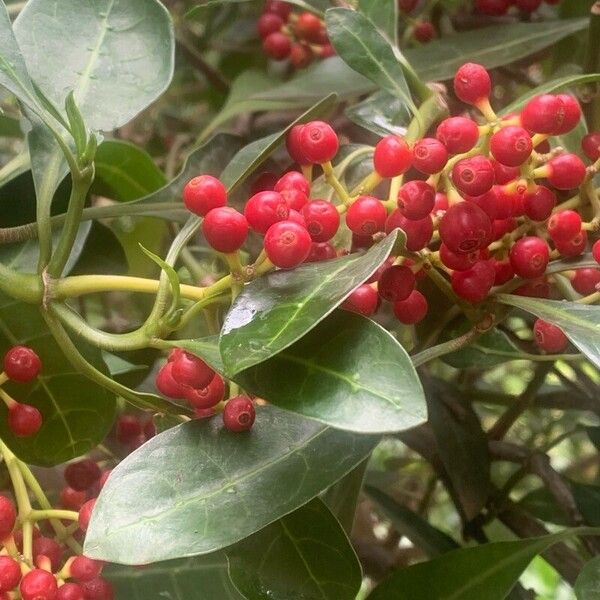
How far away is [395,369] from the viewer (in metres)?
0.41

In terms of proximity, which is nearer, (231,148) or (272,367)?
(272,367)

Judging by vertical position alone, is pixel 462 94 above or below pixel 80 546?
above

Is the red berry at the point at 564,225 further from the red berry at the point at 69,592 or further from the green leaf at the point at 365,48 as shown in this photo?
the red berry at the point at 69,592

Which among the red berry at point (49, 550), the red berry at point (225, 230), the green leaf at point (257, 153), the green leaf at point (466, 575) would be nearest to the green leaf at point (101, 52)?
the green leaf at point (257, 153)

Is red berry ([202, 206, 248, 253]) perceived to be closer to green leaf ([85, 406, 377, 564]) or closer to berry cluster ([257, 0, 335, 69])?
green leaf ([85, 406, 377, 564])

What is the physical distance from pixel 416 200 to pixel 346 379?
0.11 m

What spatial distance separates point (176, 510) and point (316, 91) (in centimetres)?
53

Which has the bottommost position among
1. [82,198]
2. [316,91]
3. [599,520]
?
[599,520]

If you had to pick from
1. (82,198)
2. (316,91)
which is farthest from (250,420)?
(316,91)

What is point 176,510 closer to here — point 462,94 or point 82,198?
point 82,198

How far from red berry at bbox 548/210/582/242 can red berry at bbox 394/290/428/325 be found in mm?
90

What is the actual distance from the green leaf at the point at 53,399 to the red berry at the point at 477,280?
28 cm

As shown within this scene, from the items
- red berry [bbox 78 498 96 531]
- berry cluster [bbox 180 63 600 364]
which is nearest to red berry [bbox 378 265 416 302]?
berry cluster [bbox 180 63 600 364]

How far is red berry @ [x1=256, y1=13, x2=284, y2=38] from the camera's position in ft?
3.41
